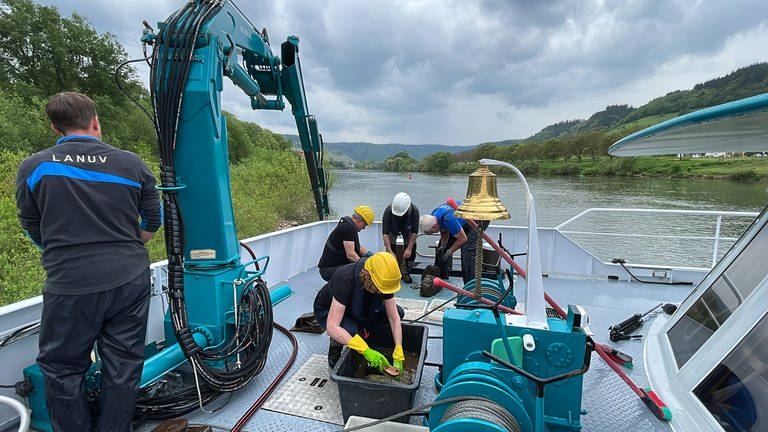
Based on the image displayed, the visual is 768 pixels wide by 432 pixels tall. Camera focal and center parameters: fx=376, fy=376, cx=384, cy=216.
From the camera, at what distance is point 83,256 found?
5.25 feet

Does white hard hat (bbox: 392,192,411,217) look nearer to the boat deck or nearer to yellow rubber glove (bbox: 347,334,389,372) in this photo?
the boat deck

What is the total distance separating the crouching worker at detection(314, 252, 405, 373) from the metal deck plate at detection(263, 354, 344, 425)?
16 centimetres

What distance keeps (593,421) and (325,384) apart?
5.21 ft

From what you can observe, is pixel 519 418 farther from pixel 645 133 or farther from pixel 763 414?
pixel 645 133

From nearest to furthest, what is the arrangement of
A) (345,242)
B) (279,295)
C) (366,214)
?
(279,295), (345,242), (366,214)

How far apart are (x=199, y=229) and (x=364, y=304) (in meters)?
1.09

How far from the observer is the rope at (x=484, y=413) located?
1329 millimetres

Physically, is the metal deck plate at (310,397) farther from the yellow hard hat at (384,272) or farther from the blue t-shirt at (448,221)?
the blue t-shirt at (448,221)

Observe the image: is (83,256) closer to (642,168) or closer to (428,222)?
(428,222)

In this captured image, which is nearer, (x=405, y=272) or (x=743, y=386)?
(x=743, y=386)

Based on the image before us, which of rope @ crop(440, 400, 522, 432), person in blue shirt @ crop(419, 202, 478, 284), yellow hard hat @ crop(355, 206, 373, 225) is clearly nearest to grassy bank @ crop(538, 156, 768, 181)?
person in blue shirt @ crop(419, 202, 478, 284)

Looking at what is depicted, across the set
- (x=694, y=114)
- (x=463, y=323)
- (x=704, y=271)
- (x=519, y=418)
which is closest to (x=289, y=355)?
(x=463, y=323)

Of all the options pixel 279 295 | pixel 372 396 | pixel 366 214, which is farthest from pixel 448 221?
pixel 372 396

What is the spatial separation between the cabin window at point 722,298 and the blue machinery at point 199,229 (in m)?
2.29
